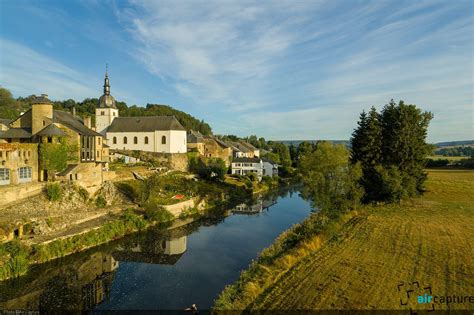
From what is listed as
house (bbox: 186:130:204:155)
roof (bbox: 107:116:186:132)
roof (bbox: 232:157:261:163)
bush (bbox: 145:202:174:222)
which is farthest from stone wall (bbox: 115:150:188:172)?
roof (bbox: 232:157:261:163)

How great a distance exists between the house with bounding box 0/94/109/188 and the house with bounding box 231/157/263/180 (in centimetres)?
2883

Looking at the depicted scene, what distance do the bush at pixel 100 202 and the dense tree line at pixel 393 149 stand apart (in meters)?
22.5

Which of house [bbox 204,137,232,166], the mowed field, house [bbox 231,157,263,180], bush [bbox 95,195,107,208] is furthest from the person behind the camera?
house [bbox 204,137,232,166]

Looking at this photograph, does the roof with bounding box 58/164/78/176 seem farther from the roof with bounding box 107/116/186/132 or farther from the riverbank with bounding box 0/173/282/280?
the roof with bounding box 107/116/186/132

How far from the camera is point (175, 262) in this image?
66.3 ft

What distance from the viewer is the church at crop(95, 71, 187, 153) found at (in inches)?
1801

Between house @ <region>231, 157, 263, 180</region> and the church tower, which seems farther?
house @ <region>231, 157, 263, 180</region>

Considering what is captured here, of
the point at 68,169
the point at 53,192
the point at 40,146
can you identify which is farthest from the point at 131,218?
the point at 40,146

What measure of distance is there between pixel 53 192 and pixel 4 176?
10.9 ft

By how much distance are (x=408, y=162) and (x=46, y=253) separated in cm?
2860

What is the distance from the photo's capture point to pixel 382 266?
569 inches

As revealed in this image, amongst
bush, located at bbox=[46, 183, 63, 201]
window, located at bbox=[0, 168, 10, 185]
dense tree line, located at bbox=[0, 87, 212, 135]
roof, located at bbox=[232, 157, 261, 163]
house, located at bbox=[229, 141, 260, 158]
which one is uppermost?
dense tree line, located at bbox=[0, 87, 212, 135]

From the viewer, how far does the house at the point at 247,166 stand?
5634 centimetres

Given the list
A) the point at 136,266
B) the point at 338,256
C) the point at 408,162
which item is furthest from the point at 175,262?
the point at 408,162
